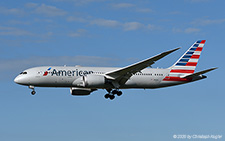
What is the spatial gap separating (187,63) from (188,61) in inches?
17.4

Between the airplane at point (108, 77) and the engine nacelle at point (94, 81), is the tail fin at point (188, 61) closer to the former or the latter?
the airplane at point (108, 77)

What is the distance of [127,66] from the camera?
5138cm

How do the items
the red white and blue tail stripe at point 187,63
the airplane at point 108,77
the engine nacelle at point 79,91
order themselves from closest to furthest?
1. the airplane at point 108,77
2. the engine nacelle at point 79,91
3. the red white and blue tail stripe at point 187,63

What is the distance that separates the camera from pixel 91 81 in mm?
52188

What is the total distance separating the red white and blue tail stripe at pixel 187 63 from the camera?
57.9 m

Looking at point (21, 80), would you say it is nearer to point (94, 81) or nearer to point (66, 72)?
point (66, 72)

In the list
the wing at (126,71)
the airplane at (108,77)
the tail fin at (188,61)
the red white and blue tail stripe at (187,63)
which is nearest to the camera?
the wing at (126,71)

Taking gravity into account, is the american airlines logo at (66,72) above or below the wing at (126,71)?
above

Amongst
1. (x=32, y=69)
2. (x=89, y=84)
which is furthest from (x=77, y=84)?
(x=32, y=69)

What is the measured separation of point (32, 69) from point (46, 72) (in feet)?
7.00

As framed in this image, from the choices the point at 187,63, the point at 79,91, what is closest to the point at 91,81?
the point at 79,91

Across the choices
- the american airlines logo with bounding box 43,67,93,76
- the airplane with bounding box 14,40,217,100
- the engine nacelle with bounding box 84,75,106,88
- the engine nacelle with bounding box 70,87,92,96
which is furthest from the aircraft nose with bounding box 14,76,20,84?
the engine nacelle with bounding box 84,75,106,88

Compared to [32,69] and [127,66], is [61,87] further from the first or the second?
[127,66]

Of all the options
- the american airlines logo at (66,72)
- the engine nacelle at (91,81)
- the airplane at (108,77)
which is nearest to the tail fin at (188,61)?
the airplane at (108,77)
